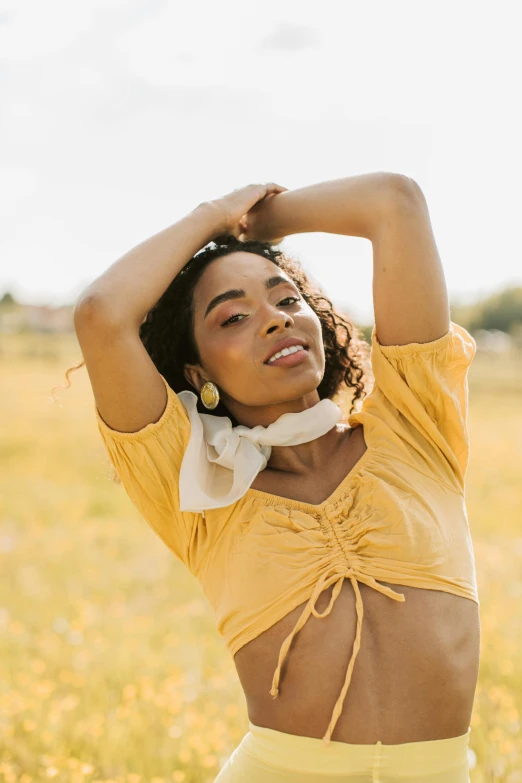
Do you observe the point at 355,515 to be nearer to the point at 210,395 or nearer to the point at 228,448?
the point at 228,448

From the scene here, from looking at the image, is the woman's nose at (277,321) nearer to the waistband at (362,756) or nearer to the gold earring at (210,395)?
the gold earring at (210,395)

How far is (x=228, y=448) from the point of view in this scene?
275 cm

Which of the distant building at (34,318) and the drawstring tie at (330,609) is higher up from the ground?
the drawstring tie at (330,609)

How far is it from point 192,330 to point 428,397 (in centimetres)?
Result: 89

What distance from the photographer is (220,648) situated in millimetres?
6066

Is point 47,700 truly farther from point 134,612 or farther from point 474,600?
point 474,600

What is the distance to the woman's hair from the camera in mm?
3139

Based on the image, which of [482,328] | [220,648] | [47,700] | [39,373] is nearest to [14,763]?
[47,700]

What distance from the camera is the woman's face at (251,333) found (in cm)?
273

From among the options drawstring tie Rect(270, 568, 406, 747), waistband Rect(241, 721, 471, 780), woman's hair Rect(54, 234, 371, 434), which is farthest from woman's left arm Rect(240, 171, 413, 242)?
waistband Rect(241, 721, 471, 780)

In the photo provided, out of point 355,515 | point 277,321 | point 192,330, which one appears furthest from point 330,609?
point 192,330

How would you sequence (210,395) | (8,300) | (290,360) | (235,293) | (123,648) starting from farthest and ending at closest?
(8,300) < (123,648) < (210,395) < (235,293) < (290,360)

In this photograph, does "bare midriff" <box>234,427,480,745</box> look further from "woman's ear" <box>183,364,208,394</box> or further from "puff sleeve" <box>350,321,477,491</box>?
"woman's ear" <box>183,364,208,394</box>

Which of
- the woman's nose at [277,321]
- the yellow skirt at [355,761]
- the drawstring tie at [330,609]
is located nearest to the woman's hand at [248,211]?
the woman's nose at [277,321]
